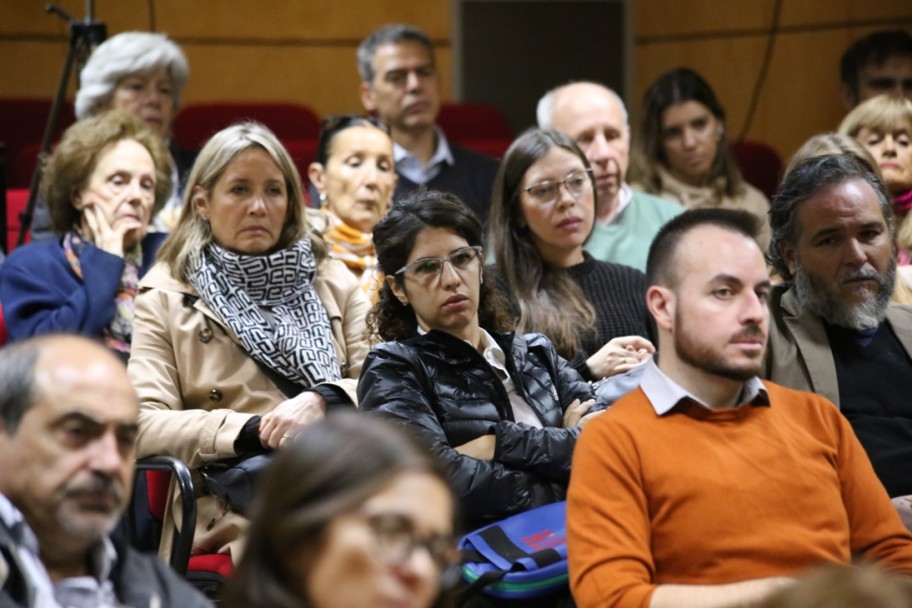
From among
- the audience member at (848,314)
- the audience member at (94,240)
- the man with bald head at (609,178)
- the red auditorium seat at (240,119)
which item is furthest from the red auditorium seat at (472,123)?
the audience member at (848,314)

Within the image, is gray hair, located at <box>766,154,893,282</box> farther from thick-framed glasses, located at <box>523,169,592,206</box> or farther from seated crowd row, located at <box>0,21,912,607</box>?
thick-framed glasses, located at <box>523,169,592,206</box>

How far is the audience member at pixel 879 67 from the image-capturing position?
4.43 meters

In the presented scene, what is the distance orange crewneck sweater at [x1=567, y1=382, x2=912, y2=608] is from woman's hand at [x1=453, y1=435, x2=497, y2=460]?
0.38 metres


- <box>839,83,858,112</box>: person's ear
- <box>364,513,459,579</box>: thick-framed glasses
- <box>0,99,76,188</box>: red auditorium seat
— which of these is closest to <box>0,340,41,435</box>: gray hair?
<box>364,513,459,579</box>: thick-framed glasses

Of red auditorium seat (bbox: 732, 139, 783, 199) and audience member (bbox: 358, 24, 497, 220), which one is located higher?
audience member (bbox: 358, 24, 497, 220)

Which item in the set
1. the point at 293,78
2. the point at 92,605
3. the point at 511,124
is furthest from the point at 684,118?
the point at 92,605

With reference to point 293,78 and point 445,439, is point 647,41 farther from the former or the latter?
point 445,439

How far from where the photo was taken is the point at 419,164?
13.3 feet

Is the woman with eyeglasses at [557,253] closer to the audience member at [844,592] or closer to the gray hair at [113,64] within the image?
the gray hair at [113,64]

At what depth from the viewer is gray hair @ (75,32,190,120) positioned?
12.5ft

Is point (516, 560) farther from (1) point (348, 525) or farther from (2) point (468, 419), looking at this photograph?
(1) point (348, 525)

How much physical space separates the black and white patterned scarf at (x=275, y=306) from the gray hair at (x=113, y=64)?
46.8 inches

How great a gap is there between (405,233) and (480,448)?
0.42 m

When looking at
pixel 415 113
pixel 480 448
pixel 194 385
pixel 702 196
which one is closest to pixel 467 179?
pixel 415 113
